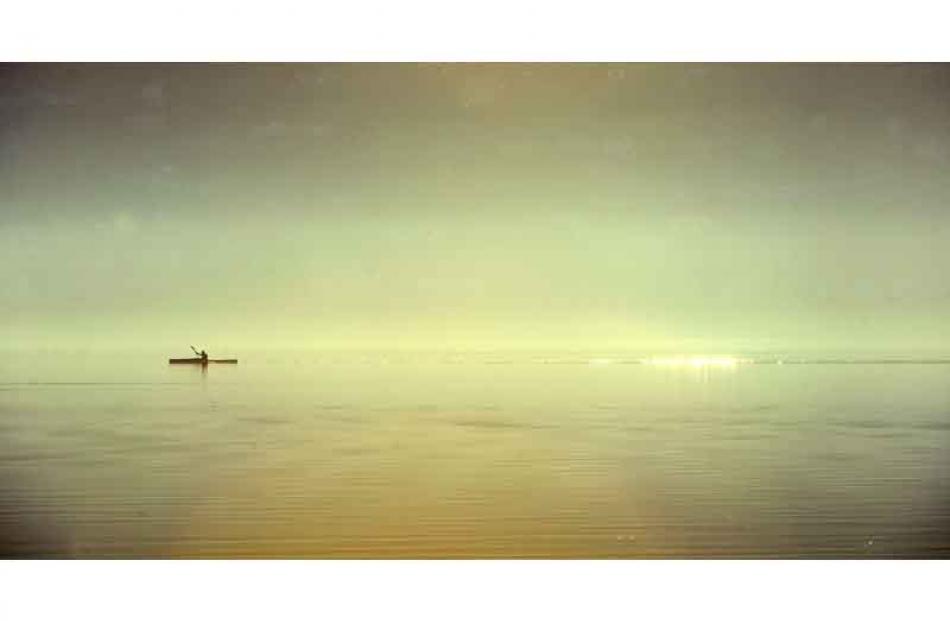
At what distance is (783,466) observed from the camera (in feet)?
15.4

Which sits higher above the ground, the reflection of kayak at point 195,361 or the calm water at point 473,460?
the reflection of kayak at point 195,361

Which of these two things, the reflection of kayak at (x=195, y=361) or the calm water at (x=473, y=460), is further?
the reflection of kayak at (x=195, y=361)

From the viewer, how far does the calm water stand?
4312 millimetres

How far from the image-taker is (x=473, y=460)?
4.99 metres

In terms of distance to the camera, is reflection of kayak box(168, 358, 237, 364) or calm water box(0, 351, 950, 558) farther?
reflection of kayak box(168, 358, 237, 364)

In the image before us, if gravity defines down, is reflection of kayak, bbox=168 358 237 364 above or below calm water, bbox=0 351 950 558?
above

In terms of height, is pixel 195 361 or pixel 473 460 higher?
pixel 195 361

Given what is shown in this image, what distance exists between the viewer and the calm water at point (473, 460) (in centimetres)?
431

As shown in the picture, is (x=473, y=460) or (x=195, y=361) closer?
(x=473, y=460)

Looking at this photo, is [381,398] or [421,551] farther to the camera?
[381,398]

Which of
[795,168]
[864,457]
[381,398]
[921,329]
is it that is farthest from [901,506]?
[381,398]

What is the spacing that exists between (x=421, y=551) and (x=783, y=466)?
1.53m

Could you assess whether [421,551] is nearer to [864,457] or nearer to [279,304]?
[279,304]
